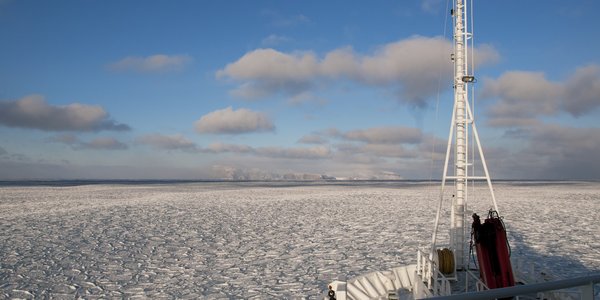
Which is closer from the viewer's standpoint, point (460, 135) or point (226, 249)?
point (460, 135)

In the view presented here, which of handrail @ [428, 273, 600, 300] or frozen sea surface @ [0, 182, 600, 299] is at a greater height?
handrail @ [428, 273, 600, 300]

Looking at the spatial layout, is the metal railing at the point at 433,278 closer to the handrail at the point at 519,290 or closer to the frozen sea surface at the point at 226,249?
the frozen sea surface at the point at 226,249

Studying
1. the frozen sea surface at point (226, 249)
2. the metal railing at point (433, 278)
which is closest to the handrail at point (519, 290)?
the metal railing at point (433, 278)

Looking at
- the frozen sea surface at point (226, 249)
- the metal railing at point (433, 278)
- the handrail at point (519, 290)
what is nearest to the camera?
the handrail at point (519, 290)

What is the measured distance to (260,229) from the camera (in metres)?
14.9

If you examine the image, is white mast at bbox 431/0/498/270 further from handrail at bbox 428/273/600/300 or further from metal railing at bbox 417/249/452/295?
handrail at bbox 428/273/600/300

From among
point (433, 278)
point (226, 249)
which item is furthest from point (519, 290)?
point (226, 249)

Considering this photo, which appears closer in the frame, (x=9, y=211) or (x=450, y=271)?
(x=450, y=271)

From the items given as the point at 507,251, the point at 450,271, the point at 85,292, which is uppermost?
the point at 507,251

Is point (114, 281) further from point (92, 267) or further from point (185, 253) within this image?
point (185, 253)

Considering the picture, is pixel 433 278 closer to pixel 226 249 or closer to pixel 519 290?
pixel 519 290

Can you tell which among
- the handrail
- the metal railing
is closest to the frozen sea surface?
the metal railing

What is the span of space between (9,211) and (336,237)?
1677cm

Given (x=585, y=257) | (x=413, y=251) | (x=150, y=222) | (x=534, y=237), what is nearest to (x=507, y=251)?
(x=413, y=251)
